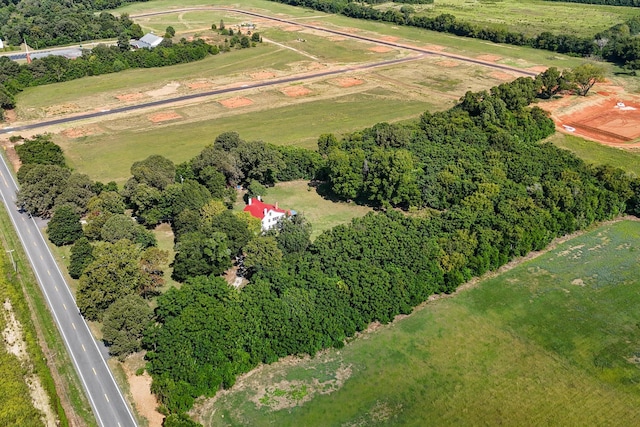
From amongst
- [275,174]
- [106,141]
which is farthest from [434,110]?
[106,141]

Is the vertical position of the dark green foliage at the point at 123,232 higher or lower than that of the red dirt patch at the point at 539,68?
lower

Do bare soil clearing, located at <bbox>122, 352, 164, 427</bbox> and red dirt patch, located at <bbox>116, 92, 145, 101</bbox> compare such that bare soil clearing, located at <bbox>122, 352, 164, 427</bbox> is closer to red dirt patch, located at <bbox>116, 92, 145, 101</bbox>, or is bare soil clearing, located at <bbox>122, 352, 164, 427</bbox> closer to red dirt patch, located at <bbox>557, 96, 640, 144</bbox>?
red dirt patch, located at <bbox>116, 92, 145, 101</bbox>

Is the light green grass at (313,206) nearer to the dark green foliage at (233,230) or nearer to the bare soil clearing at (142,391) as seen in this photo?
the dark green foliage at (233,230)

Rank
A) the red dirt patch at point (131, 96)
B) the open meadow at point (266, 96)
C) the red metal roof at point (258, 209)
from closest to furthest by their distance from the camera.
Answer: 1. the red metal roof at point (258, 209)
2. the open meadow at point (266, 96)
3. the red dirt patch at point (131, 96)

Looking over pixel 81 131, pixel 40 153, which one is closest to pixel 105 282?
pixel 40 153

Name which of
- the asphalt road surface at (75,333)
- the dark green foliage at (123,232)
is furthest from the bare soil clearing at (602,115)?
the asphalt road surface at (75,333)

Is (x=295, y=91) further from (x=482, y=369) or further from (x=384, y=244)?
(x=482, y=369)

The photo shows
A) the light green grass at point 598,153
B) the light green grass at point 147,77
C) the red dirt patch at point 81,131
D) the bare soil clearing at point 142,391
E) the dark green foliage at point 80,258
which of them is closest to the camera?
the bare soil clearing at point 142,391
